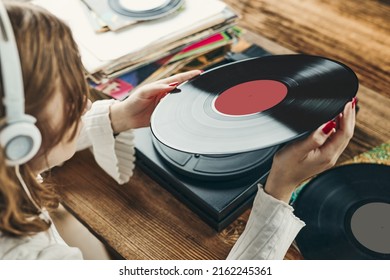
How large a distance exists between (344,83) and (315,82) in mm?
47

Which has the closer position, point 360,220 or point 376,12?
point 360,220

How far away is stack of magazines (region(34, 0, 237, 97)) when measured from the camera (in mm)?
992

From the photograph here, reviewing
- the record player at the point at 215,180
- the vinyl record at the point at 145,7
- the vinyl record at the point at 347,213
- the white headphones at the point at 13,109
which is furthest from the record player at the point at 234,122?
the vinyl record at the point at 145,7

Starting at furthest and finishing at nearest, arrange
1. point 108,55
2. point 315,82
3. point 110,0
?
point 110,0
point 108,55
point 315,82

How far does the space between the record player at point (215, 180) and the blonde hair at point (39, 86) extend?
0.71ft

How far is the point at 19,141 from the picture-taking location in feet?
1.76

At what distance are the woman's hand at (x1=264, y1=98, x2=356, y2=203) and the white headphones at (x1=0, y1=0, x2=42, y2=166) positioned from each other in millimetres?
376

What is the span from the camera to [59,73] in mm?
597

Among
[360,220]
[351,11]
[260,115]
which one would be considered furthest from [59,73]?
[351,11]

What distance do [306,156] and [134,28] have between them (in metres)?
0.53

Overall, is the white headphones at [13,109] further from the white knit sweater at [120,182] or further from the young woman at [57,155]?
the white knit sweater at [120,182]

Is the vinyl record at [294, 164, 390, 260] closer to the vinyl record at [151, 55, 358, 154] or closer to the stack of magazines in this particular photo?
the vinyl record at [151, 55, 358, 154]

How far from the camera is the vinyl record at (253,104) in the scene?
630 millimetres
